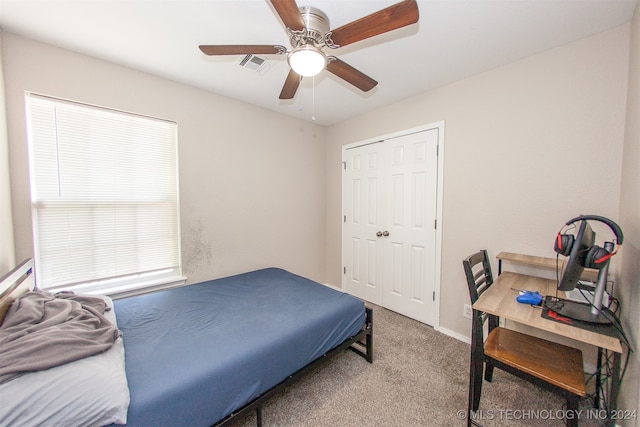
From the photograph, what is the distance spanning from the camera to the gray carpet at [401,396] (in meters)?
1.49

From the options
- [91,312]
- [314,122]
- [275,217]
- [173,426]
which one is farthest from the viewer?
[314,122]

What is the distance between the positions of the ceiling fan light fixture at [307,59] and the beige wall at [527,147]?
64.0 inches

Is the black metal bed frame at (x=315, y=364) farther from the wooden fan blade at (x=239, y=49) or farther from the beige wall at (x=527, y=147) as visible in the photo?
the wooden fan blade at (x=239, y=49)

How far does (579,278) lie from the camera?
1234mm

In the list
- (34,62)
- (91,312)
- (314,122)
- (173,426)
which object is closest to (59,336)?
(91,312)

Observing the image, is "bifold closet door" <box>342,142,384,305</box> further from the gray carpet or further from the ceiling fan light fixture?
the ceiling fan light fixture

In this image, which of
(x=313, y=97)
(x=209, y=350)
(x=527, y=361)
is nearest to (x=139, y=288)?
(x=209, y=350)

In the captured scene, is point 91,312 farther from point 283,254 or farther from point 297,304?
point 283,254

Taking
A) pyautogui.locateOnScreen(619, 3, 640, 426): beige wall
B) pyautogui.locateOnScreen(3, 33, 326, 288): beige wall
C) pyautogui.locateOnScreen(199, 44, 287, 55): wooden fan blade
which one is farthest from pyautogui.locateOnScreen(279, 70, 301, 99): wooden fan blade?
pyautogui.locateOnScreen(619, 3, 640, 426): beige wall

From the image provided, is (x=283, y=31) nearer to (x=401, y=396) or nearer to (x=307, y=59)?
(x=307, y=59)

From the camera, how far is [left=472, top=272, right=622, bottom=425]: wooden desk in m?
1.07

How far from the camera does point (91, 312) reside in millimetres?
1408

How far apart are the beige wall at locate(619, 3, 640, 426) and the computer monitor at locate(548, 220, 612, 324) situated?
4.7 inches

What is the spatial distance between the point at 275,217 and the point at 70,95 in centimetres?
210
